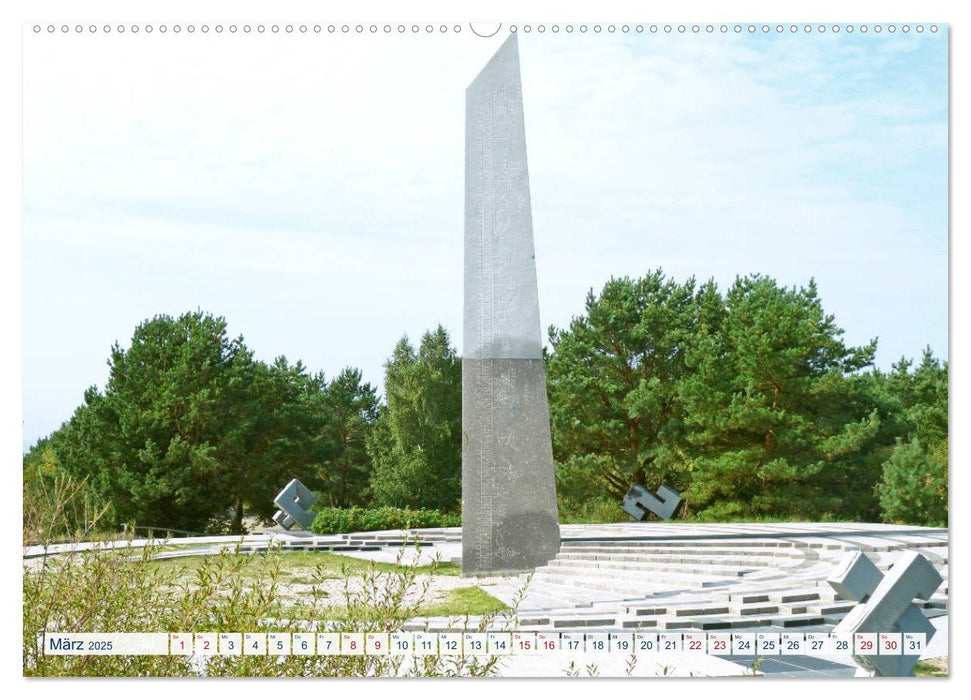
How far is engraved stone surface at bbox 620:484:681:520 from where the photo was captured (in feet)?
58.7

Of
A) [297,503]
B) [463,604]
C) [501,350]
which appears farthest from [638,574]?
[297,503]

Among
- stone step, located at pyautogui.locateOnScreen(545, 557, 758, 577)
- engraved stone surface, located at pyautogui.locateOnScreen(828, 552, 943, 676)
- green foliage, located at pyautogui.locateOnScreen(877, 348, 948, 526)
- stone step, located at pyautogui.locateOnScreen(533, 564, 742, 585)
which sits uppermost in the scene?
green foliage, located at pyautogui.locateOnScreen(877, 348, 948, 526)

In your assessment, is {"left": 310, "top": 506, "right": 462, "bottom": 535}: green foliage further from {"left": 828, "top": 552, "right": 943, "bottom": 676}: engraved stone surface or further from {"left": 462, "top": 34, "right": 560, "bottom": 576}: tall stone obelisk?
{"left": 828, "top": 552, "right": 943, "bottom": 676}: engraved stone surface

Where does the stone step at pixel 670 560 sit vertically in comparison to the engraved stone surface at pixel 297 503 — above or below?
below

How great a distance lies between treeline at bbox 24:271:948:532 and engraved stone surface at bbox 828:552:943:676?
33.4 feet

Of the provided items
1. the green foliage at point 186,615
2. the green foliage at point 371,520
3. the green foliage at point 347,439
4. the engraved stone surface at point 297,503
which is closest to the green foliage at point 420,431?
the green foliage at point 347,439

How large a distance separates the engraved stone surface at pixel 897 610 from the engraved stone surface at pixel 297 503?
13232mm

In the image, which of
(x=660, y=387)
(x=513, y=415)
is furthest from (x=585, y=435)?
(x=513, y=415)

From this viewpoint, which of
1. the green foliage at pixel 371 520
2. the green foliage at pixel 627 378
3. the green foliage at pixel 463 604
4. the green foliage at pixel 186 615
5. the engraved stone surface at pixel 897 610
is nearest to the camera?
the green foliage at pixel 186 615

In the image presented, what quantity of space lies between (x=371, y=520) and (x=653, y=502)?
535 cm

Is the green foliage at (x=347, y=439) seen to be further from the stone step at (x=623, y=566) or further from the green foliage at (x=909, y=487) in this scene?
the stone step at (x=623, y=566)

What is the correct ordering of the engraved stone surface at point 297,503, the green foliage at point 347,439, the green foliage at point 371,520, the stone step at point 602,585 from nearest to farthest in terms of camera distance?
the stone step at point 602,585
the green foliage at point 371,520
the engraved stone surface at point 297,503
the green foliage at point 347,439

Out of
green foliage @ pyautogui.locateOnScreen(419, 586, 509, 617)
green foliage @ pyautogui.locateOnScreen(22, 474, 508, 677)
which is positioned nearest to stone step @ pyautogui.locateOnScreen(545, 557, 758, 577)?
green foliage @ pyautogui.locateOnScreen(419, 586, 509, 617)

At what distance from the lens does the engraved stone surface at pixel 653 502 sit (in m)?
17.9
